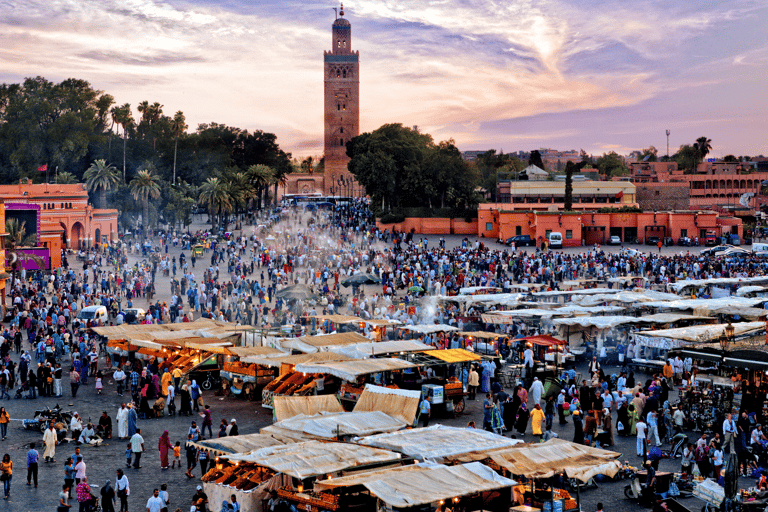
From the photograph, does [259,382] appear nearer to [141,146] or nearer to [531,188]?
[531,188]

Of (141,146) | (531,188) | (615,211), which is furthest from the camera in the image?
(141,146)

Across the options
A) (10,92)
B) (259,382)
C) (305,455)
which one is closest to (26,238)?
(259,382)

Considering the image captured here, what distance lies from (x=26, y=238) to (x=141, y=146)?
1606 inches

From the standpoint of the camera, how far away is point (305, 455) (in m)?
12.7

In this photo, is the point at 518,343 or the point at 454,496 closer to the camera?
the point at 454,496

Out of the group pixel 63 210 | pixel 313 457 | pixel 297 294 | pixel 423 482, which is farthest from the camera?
pixel 63 210

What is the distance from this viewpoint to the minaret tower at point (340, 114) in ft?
417

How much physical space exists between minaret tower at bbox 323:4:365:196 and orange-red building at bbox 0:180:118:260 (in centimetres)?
6645

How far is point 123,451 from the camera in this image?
57.3ft

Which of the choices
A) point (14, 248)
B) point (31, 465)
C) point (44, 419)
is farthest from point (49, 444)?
point (14, 248)

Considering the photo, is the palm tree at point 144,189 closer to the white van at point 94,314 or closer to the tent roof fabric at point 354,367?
the white van at point 94,314

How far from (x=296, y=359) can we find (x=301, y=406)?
13.9 feet

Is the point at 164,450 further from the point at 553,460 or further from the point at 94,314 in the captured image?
the point at 94,314

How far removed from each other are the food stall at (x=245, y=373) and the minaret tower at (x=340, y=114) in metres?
102
